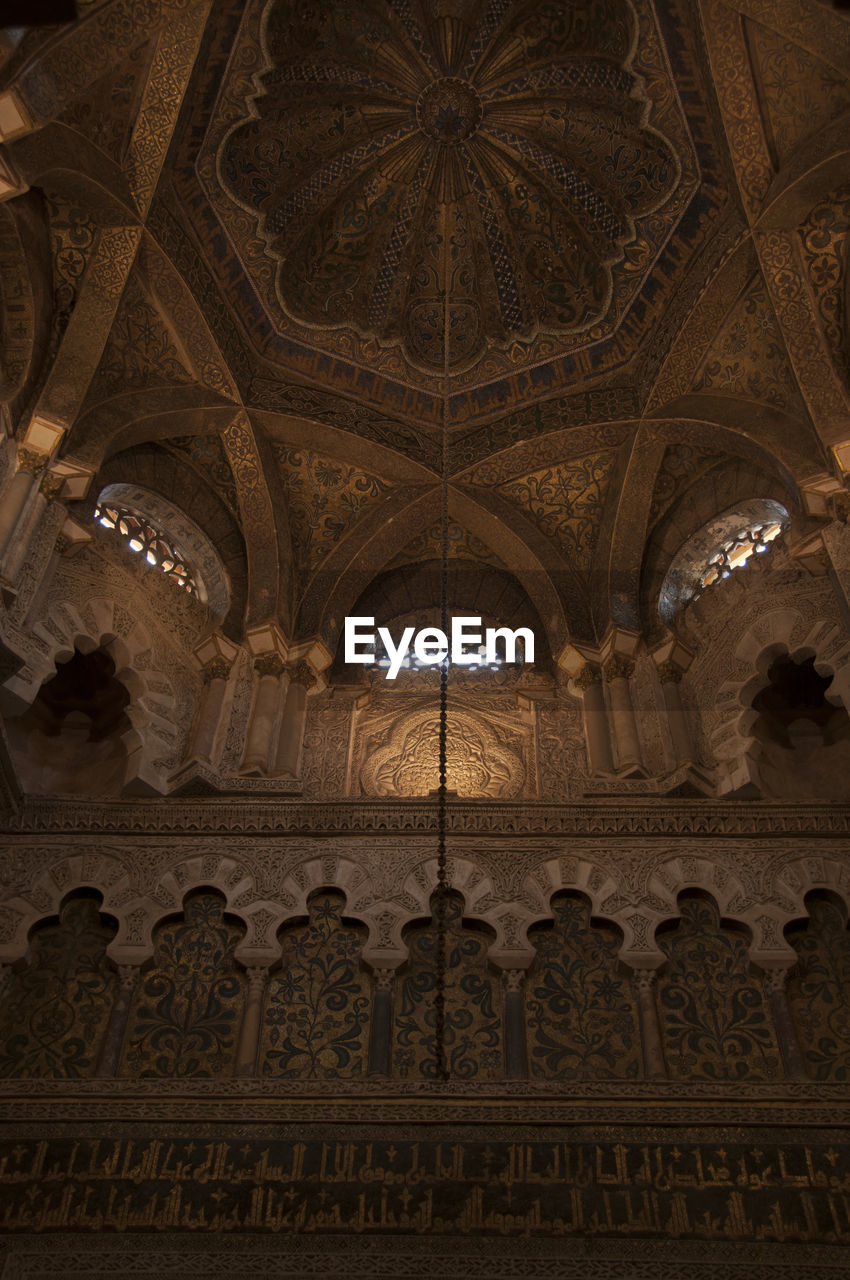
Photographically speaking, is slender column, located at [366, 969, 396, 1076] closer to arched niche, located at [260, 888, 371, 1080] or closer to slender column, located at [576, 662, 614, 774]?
arched niche, located at [260, 888, 371, 1080]

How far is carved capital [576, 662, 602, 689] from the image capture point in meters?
9.60

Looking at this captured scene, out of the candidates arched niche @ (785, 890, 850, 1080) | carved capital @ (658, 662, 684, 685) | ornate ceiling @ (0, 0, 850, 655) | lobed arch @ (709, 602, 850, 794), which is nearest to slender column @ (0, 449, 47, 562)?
ornate ceiling @ (0, 0, 850, 655)

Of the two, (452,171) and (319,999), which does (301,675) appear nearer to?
(319,999)

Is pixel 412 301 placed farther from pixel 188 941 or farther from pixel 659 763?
pixel 188 941

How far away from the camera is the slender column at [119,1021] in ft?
23.8

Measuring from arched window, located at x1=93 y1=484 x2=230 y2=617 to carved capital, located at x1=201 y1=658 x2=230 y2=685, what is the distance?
1.80ft

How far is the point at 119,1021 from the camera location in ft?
24.4

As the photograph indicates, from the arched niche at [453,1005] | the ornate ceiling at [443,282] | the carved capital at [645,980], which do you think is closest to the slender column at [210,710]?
the ornate ceiling at [443,282]

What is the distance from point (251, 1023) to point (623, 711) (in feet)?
11.9

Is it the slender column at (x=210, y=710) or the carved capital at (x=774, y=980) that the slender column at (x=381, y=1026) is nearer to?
the slender column at (x=210, y=710)

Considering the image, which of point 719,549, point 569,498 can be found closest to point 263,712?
point 569,498

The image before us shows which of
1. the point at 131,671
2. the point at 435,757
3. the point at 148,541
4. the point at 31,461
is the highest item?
the point at 148,541

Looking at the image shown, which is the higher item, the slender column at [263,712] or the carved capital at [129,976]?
the slender column at [263,712]
